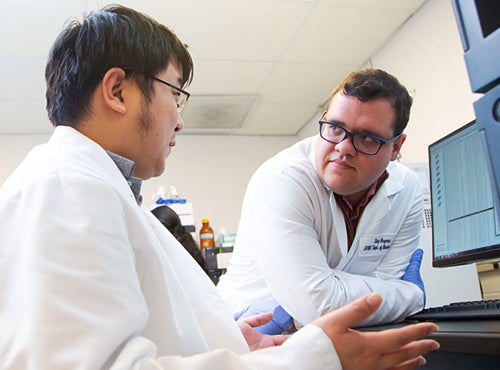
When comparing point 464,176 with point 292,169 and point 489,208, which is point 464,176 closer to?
point 489,208

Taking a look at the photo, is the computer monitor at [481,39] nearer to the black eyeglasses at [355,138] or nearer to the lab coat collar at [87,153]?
the lab coat collar at [87,153]

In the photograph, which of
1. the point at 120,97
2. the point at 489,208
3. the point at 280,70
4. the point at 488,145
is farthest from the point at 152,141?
the point at 280,70

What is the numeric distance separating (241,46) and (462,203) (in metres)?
1.87

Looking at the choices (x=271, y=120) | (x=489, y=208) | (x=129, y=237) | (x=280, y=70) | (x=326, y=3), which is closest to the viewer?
(x=129, y=237)

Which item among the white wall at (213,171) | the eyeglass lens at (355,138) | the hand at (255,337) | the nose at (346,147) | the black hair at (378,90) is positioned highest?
the white wall at (213,171)

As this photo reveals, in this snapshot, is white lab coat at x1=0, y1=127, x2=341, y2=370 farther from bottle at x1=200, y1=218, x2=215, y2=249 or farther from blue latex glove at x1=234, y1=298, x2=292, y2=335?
bottle at x1=200, y1=218, x2=215, y2=249

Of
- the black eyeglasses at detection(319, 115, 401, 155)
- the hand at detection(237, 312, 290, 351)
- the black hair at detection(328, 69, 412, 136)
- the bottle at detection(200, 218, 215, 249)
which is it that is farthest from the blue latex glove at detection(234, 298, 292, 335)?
the bottle at detection(200, 218, 215, 249)

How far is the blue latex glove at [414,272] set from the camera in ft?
4.22

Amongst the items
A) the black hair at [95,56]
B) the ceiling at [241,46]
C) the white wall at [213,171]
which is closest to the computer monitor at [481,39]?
the black hair at [95,56]

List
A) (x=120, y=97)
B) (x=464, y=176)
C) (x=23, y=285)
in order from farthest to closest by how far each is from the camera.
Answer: (x=464, y=176) → (x=120, y=97) → (x=23, y=285)

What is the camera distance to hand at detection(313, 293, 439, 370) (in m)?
0.56

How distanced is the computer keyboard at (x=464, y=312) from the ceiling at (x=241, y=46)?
187 centimetres

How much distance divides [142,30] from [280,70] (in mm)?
2310

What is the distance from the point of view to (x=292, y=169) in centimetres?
132
